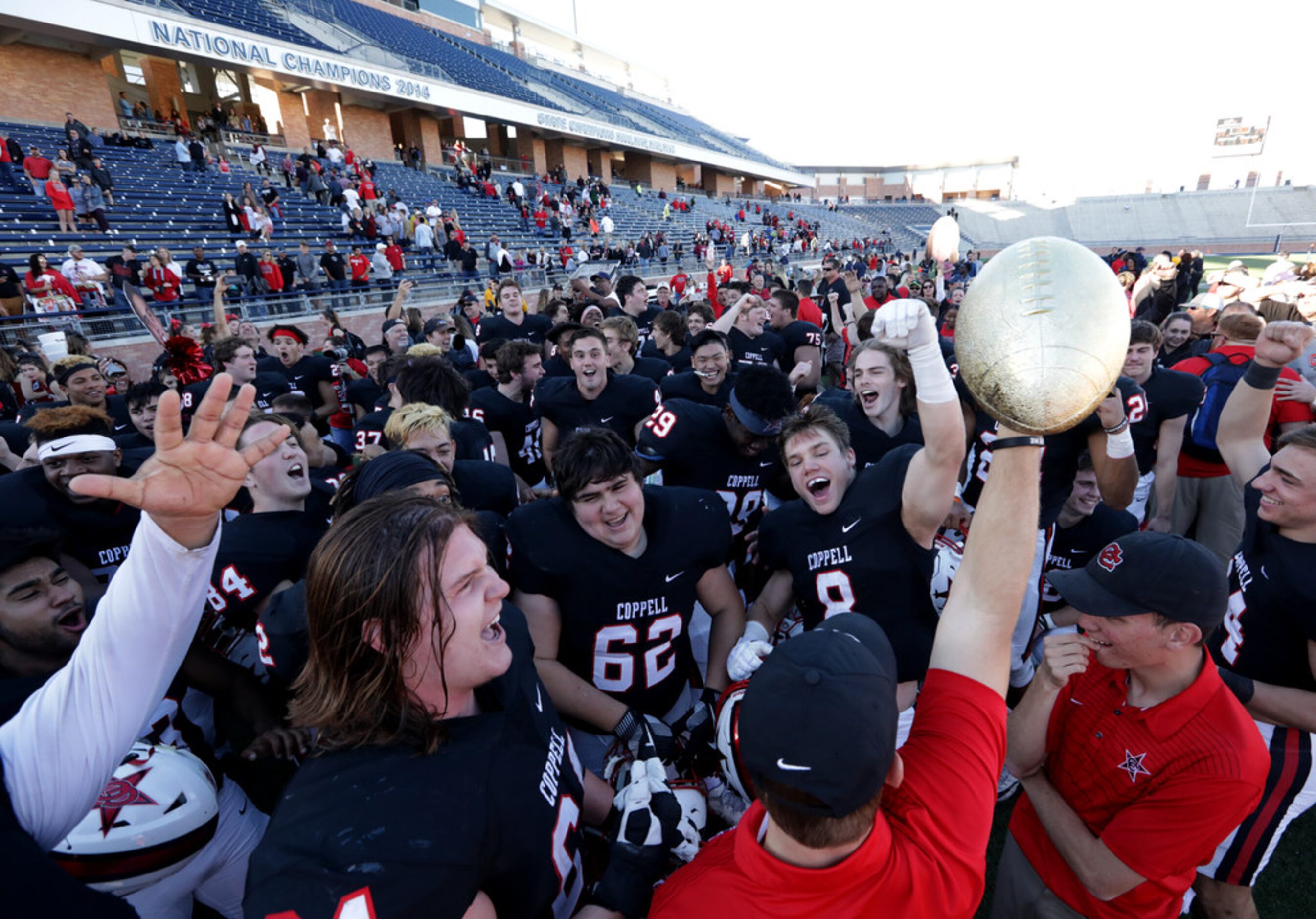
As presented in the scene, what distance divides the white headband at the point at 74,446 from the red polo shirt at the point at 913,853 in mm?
3563

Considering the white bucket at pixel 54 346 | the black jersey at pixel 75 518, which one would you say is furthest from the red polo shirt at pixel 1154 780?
the white bucket at pixel 54 346

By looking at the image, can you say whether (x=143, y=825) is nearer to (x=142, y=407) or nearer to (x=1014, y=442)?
(x=1014, y=442)

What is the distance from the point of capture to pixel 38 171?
41.9ft

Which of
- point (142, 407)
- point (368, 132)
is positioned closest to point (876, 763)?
point (142, 407)

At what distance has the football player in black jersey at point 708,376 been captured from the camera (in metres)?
4.60

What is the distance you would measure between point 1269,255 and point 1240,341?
1946 inches

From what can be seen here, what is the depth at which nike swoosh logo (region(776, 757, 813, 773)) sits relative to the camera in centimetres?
107

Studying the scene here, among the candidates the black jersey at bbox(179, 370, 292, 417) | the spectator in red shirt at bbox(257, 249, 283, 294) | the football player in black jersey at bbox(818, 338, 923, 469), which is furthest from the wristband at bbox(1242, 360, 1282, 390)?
the spectator in red shirt at bbox(257, 249, 283, 294)

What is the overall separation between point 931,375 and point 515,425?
4016 millimetres

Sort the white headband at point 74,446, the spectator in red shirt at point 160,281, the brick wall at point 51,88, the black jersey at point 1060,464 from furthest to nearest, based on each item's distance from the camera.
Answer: the brick wall at point 51,88
the spectator in red shirt at point 160,281
the black jersey at point 1060,464
the white headband at point 74,446

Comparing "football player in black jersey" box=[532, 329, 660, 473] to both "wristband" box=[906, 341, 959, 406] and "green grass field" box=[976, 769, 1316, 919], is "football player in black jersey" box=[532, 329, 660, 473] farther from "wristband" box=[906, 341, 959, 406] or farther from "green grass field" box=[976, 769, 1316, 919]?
"green grass field" box=[976, 769, 1316, 919]

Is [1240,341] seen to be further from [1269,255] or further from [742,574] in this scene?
[1269,255]

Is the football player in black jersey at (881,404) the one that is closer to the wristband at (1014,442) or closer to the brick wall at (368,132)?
the wristband at (1014,442)

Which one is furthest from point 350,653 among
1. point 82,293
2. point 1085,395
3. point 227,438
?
point 82,293
